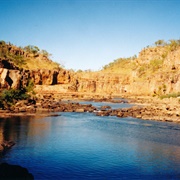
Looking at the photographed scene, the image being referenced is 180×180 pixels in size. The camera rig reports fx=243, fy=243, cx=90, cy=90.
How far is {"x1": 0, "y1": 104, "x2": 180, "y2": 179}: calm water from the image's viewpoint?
16.2 m

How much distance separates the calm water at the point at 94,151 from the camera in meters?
16.2

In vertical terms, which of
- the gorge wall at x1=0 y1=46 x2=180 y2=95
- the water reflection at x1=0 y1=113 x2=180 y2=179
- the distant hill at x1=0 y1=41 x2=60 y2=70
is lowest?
the water reflection at x1=0 y1=113 x2=180 y2=179

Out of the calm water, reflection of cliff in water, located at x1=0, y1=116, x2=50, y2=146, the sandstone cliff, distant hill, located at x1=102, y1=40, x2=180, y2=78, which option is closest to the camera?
the calm water

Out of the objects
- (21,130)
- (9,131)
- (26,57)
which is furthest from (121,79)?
(9,131)

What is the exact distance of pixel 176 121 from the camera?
1535 inches

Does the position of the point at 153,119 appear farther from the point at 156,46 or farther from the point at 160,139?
the point at 156,46

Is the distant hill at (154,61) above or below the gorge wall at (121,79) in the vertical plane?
above

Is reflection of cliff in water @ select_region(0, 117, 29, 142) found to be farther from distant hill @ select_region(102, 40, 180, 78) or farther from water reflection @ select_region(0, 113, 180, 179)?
distant hill @ select_region(102, 40, 180, 78)

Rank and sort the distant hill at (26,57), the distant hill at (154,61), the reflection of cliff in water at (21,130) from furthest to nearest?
the distant hill at (26,57) < the distant hill at (154,61) < the reflection of cliff in water at (21,130)

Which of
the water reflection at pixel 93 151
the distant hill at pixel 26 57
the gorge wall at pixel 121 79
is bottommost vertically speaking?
the water reflection at pixel 93 151

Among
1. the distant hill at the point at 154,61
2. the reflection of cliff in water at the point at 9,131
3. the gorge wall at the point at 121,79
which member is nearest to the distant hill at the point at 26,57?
the gorge wall at the point at 121,79

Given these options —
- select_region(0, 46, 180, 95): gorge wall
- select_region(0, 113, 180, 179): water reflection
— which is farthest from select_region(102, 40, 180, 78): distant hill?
select_region(0, 113, 180, 179): water reflection

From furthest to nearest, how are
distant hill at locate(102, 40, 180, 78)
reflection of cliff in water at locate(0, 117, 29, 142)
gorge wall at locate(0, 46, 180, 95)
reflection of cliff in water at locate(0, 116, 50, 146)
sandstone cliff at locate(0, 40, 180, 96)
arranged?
distant hill at locate(102, 40, 180, 78), sandstone cliff at locate(0, 40, 180, 96), gorge wall at locate(0, 46, 180, 95), reflection of cliff in water at locate(0, 116, 50, 146), reflection of cliff in water at locate(0, 117, 29, 142)

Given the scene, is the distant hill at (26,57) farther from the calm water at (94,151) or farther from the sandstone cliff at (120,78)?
the calm water at (94,151)
